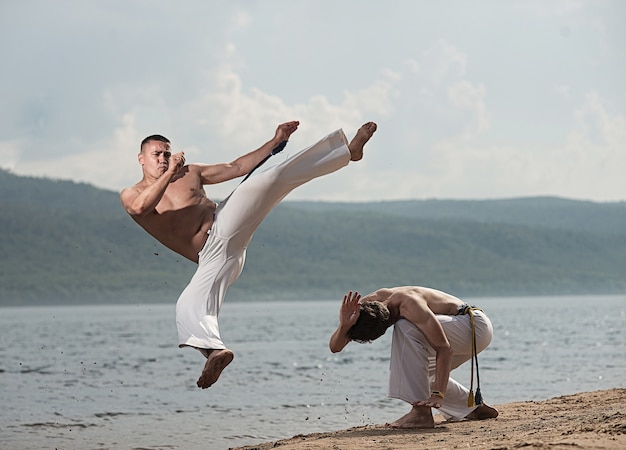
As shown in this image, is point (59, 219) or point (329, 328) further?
point (59, 219)

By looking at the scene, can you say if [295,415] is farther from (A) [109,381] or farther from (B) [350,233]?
(B) [350,233]

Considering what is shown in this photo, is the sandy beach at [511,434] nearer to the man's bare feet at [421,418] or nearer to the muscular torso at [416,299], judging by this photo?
the man's bare feet at [421,418]

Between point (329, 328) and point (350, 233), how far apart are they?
345ft

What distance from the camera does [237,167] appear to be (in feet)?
29.2

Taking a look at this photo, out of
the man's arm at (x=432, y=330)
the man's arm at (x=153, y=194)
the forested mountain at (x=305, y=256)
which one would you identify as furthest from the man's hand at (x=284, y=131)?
the forested mountain at (x=305, y=256)

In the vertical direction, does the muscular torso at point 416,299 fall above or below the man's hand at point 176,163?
below

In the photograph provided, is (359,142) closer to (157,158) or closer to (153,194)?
(157,158)

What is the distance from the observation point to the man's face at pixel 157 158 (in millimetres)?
8586

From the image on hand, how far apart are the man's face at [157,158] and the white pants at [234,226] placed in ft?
1.77

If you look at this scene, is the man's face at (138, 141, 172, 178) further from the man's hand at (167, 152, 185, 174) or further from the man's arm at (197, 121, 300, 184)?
the man's arm at (197, 121, 300, 184)

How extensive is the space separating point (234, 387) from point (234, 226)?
1253 cm

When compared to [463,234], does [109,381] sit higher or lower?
lower

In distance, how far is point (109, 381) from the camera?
931 inches

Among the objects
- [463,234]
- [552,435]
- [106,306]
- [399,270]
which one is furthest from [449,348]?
[463,234]
